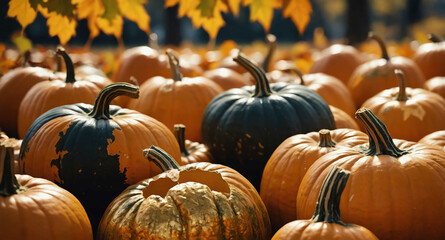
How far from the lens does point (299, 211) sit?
2768mm

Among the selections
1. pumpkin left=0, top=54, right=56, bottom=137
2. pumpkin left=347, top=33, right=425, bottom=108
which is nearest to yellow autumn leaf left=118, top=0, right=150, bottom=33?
pumpkin left=0, top=54, right=56, bottom=137

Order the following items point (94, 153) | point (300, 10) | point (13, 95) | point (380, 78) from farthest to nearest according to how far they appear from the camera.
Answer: point (380, 78), point (13, 95), point (300, 10), point (94, 153)

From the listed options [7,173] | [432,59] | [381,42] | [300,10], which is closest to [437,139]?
[300,10]

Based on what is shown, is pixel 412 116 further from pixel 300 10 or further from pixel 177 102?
pixel 177 102

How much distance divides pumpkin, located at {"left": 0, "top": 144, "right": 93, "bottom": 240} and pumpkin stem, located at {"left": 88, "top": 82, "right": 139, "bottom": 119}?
0.76m

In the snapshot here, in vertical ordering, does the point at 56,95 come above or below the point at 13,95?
above

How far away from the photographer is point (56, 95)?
3.98 m

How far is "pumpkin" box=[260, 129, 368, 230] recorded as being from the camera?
10.1 ft

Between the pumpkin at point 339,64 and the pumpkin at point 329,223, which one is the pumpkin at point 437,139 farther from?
the pumpkin at point 339,64

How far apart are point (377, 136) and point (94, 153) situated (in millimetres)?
1458

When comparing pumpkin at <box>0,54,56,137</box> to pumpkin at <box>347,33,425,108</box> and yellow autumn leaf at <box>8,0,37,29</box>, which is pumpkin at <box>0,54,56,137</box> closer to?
yellow autumn leaf at <box>8,0,37,29</box>

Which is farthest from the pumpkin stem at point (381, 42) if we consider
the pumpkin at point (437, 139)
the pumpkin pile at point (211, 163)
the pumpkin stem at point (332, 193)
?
the pumpkin stem at point (332, 193)

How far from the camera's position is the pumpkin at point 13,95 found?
4629mm

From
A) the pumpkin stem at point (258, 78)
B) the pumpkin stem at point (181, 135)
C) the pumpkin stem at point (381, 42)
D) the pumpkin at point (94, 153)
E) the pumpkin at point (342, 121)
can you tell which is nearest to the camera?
the pumpkin at point (94, 153)
